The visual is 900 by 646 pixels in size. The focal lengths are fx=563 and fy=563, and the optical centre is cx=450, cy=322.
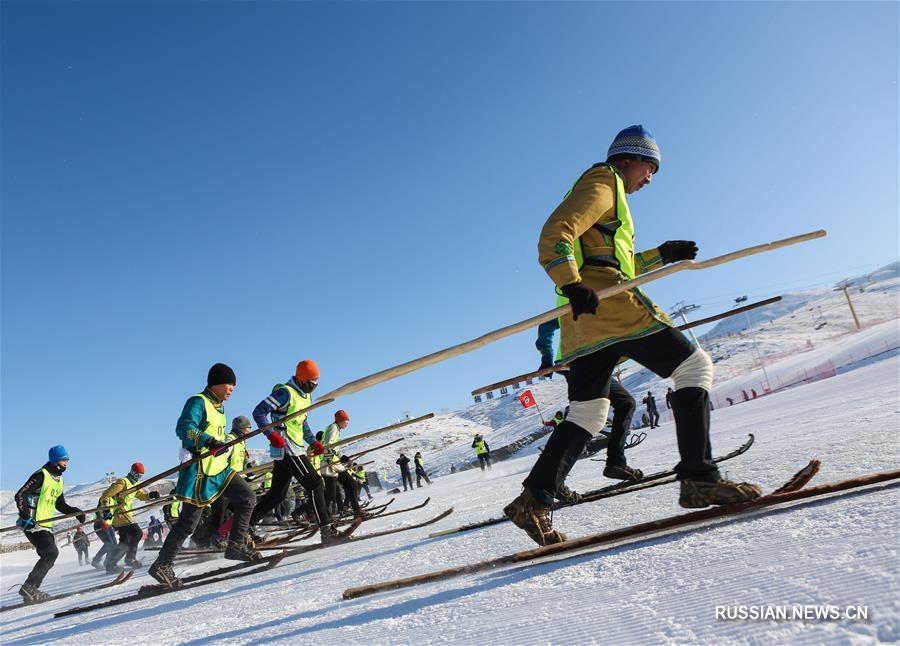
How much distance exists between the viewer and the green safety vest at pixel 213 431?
4.96m

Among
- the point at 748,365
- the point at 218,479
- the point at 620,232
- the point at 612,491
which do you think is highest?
the point at 620,232

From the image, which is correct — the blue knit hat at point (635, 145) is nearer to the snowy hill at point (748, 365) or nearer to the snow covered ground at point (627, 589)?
the snow covered ground at point (627, 589)

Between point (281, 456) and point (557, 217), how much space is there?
4.36 metres

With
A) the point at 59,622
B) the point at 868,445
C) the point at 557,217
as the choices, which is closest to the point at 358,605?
the point at 557,217

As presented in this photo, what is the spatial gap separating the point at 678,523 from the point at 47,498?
8093 millimetres

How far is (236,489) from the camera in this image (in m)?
5.30

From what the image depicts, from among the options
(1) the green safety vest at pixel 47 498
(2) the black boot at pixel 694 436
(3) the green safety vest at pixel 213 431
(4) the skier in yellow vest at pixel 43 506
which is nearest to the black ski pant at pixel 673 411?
(2) the black boot at pixel 694 436

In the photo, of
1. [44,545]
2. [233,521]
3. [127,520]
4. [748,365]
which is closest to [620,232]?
[233,521]

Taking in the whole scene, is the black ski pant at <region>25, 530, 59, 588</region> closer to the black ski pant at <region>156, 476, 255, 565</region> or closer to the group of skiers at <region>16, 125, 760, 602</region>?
the black ski pant at <region>156, 476, 255, 565</region>

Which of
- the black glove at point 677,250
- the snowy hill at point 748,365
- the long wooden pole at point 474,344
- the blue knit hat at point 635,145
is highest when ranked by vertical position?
the blue knit hat at point 635,145

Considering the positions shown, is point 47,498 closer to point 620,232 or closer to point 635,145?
point 620,232

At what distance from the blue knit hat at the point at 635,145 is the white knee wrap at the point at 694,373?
3.53 feet

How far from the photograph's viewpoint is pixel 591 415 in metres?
2.61

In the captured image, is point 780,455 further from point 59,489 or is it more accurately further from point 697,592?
point 59,489
